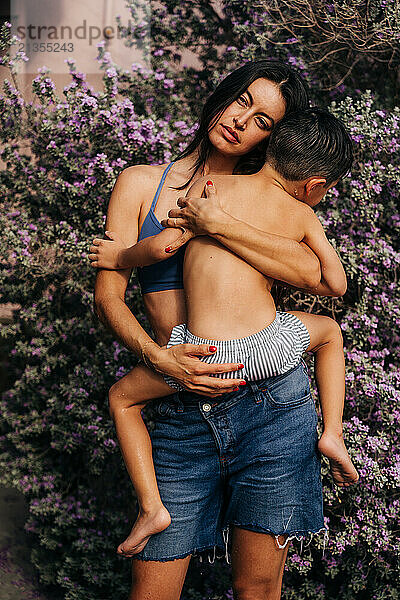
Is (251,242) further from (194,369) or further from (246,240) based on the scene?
(194,369)

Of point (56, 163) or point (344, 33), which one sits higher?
point (344, 33)

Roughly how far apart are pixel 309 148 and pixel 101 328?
1.89 meters

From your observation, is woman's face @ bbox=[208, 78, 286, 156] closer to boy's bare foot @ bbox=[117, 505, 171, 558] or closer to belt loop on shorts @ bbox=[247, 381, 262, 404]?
belt loop on shorts @ bbox=[247, 381, 262, 404]

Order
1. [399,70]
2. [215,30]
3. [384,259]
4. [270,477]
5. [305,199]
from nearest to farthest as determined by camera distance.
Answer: [270,477], [305,199], [384,259], [399,70], [215,30]

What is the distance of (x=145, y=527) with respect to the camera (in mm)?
1873

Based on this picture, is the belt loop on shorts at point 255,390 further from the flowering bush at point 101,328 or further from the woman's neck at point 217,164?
the flowering bush at point 101,328

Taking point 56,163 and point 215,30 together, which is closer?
point 56,163

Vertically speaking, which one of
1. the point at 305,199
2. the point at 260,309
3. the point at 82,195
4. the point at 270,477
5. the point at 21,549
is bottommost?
the point at 21,549

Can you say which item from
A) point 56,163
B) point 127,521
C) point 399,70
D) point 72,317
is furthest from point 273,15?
point 127,521

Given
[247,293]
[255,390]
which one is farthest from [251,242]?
[255,390]

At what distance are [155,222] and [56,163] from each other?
1.65 meters

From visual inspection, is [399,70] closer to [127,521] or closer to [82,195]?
[82,195]

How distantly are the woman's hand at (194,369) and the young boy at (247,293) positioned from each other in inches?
1.3

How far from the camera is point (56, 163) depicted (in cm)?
351
